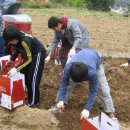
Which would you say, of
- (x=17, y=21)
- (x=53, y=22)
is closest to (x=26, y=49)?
(x=53, y=22)

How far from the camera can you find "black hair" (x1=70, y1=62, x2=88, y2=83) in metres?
4.38

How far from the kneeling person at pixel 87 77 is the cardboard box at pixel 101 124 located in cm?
22

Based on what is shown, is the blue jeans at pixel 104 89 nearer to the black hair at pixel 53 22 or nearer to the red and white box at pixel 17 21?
the black hair at pixel 53 22

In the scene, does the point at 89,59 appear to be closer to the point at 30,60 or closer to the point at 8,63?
the point at 30,60

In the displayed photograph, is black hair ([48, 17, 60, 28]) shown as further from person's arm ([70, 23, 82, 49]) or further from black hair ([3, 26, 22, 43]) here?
black hair ([3, 26, 22, 43])

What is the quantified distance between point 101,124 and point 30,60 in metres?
1.41

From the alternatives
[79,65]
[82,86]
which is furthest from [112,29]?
[79,65]

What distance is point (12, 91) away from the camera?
530 cm

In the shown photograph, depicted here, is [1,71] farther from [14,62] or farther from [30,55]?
[30,55]

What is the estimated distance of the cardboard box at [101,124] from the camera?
435 centimetres

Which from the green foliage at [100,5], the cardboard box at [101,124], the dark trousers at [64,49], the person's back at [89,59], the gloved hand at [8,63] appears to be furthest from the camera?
the green foliage at [100,5]

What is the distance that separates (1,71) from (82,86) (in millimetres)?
1522

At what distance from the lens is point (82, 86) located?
6867 mm

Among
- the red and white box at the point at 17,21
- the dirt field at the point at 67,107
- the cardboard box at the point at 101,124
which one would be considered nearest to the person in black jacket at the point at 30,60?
the dirt field at the point at 67,107
